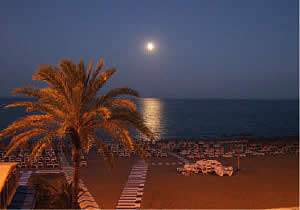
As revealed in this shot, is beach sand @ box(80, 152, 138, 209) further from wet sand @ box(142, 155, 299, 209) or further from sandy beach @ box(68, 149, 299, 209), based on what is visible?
wet sand @ box(142, 155, 299, 209)

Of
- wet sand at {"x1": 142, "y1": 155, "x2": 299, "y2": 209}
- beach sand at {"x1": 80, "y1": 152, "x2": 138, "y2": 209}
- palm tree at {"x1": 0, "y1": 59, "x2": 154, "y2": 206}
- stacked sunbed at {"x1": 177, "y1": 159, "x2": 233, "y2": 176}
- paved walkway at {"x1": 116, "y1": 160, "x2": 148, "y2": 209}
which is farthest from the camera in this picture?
stacked sunbed at {"x1": 177, "y1": 159, "x2": 233, "y2": 176}

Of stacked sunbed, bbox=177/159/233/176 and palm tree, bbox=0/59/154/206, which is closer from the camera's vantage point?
palm tree, bbox=0/59/154/206

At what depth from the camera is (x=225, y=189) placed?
1213 centimetres

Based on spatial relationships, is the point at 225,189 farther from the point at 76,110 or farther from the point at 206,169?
the point at 76,110

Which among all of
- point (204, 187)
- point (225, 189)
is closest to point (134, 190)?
point (204, 187)

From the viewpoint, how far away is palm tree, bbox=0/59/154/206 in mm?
8297

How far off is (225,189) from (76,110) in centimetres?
736

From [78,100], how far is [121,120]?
147 cm

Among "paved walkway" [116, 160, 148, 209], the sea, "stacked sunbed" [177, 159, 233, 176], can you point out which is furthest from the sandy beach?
the sea

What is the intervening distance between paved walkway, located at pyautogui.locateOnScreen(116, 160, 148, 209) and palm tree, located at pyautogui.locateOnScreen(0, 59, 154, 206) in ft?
7.56

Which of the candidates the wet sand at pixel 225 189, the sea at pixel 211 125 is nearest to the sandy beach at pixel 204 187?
the wet sand at pixel 225 189

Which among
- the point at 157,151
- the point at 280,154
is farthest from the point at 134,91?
Answer: the point at 280,154

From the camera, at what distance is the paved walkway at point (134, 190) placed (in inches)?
409

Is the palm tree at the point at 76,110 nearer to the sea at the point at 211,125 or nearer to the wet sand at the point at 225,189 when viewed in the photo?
the wet sand at the point at 225,189
